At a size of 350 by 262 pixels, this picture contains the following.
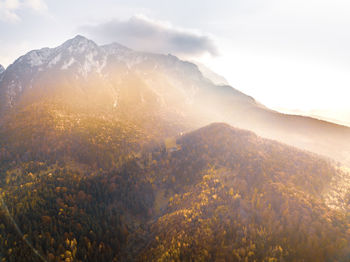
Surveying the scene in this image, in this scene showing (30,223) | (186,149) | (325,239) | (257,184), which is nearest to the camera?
(325,239)

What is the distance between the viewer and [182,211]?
344 feet

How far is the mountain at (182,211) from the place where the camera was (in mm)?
77000

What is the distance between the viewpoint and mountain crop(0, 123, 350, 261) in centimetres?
7700

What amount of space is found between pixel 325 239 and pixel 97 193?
137 metres

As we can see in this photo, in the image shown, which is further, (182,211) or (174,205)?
(174,205)

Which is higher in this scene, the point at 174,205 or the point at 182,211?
the point at 182,211

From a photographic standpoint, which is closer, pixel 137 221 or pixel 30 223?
pixel 30 223

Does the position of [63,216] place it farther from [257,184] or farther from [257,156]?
[257,156]

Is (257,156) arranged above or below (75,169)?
above

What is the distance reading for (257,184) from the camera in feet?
408

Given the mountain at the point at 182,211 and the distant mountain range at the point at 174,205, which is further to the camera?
the distant mountain range at the point at 174,205

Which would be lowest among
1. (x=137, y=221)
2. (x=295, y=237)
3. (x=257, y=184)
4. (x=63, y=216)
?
(x=137, y=221)

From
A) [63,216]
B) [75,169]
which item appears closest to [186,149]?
[75,169]

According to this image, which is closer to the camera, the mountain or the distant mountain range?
the mountain
